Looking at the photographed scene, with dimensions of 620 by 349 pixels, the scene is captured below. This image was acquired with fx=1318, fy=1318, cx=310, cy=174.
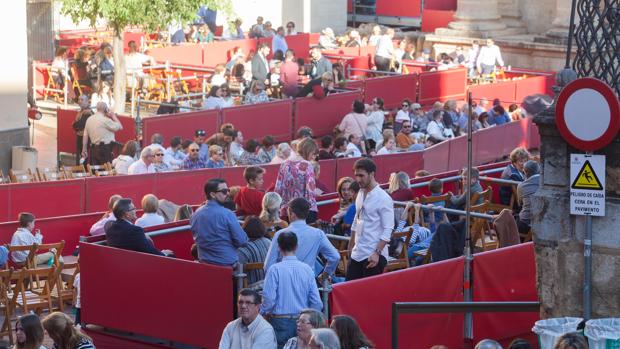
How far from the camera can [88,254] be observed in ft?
42.6

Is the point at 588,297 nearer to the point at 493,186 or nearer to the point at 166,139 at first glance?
the point at 493,186

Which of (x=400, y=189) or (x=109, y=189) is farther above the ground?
(x=400, y=189)

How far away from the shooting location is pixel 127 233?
12.7m

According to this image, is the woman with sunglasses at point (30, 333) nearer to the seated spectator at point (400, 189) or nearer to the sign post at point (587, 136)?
the sign post at point (587, 136)

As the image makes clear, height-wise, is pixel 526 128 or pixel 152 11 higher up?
pixel 152 11

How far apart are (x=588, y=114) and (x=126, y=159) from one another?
11909mm

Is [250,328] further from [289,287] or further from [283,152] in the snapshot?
[283,152]

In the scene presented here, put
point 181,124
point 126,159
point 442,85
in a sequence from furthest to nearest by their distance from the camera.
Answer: point 442,85, point 181,124, point 126,159

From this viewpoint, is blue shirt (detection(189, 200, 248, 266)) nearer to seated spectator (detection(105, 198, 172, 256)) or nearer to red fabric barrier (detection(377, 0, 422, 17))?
seated spectator (detection(105, 198, 172, 256))

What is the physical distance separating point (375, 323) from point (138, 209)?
22.7 feet

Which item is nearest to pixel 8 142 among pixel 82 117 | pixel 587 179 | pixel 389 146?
pixel 82 117

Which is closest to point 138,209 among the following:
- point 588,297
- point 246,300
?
point 246,300

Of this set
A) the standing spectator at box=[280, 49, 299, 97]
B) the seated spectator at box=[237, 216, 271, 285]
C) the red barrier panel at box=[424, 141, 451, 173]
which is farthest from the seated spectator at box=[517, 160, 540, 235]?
the standing spectator at box=[280, 49, 299, 97]

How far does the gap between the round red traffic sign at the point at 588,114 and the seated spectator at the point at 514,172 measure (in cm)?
859
